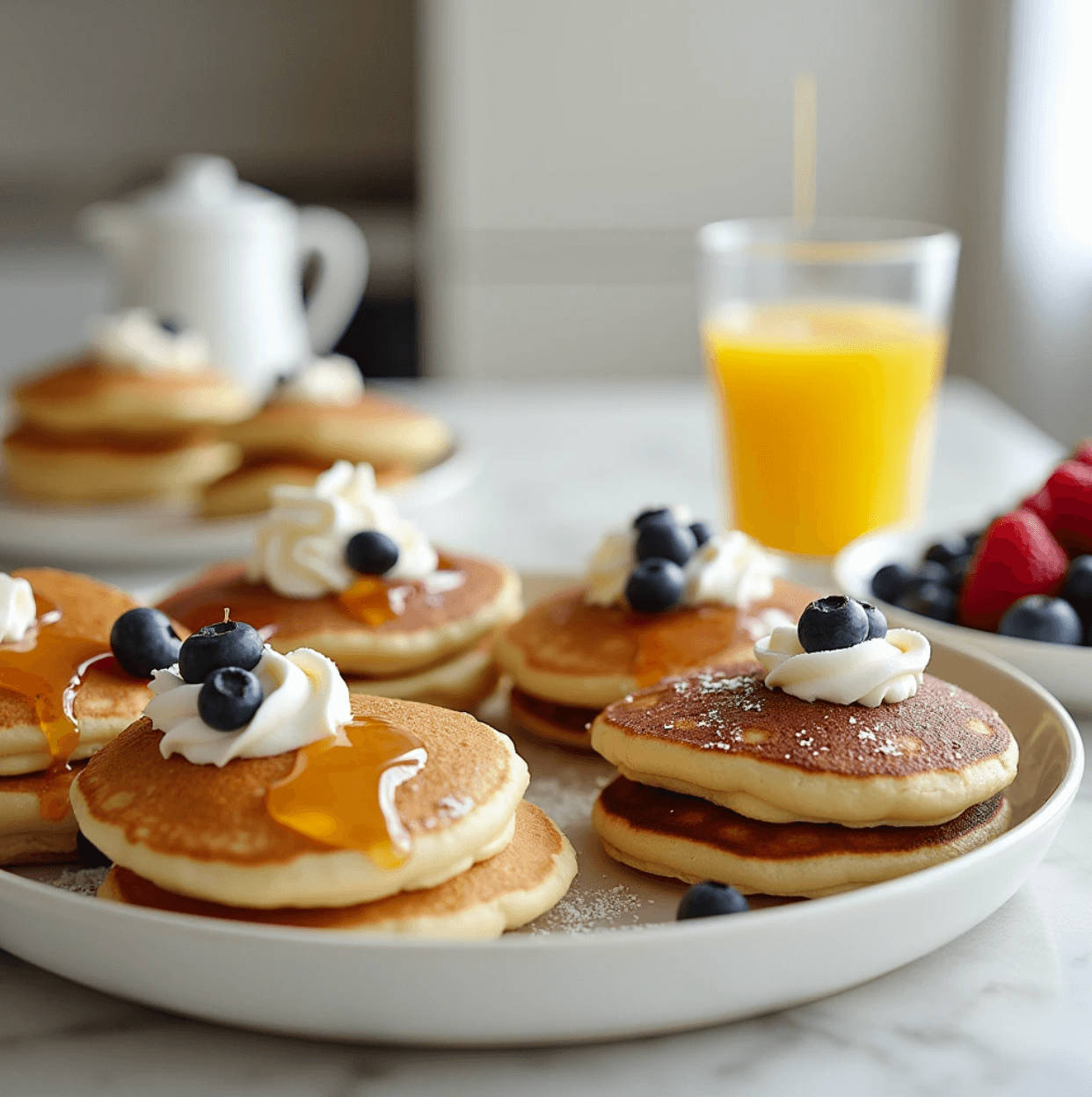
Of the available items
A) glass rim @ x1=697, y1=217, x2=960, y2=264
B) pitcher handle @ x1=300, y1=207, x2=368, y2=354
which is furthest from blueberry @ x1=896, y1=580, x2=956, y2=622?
pitcher handle @ x1=300, y1=207, x2=368, y2=354

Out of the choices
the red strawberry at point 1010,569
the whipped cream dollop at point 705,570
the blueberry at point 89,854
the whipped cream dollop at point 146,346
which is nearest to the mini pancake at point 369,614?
the whipped cream dollop at point 705,570

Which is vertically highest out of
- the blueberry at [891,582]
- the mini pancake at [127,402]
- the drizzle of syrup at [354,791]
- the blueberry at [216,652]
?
the blueberry at [216,652]

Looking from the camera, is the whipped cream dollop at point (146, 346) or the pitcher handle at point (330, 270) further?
the pitcher handle at point (330, 270)

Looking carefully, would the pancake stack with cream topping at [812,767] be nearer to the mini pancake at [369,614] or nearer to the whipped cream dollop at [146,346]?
the mini pancake at [369,614]

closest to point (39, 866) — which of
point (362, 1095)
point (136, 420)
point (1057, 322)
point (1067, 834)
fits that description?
point (362, 1095)

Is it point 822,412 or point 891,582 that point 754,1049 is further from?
point 822,412

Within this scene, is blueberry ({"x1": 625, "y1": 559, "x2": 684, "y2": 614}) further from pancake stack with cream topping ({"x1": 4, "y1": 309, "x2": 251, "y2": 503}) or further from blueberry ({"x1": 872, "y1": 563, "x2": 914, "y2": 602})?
pancake stack with cream topping ({"x1": 4, "y1": 309, "x2": 251, "y2": 503})
